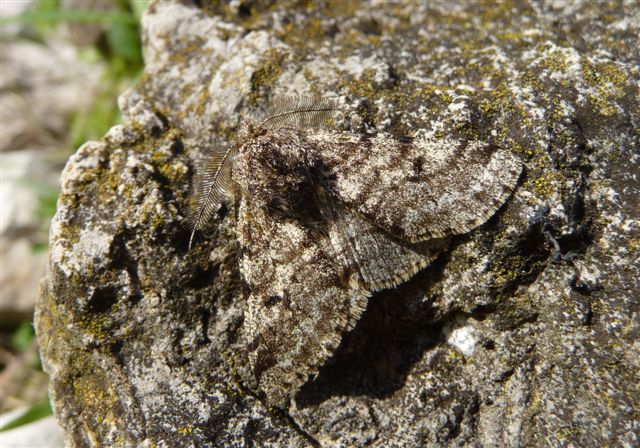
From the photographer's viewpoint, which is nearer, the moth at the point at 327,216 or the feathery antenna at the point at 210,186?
the moth at the point at 327,216

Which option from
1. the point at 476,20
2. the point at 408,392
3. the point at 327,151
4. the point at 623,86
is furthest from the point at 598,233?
the point at 476,20

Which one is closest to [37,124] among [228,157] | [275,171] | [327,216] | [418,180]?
[228,157]

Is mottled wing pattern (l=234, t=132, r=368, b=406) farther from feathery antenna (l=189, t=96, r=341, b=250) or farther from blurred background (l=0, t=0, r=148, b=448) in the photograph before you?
blurred background (l=0, t=0, r=148, b=448)

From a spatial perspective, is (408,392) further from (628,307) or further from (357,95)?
(357,95)

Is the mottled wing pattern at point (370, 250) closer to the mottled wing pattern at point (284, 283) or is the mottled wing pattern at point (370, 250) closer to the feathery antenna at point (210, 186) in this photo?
the mottled wing pattern at point (284, 283)

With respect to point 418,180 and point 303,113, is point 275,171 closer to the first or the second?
point 303,113

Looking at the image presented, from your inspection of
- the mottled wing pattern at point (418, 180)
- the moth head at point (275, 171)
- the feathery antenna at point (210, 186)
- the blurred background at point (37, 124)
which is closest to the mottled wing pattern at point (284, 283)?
the moth head at point (275, 171)
